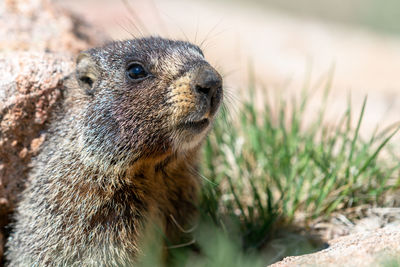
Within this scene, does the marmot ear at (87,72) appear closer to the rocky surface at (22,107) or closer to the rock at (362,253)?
the rocky surface at (22,107)

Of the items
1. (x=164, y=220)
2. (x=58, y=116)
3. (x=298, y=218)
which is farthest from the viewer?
(x=298, y=218)

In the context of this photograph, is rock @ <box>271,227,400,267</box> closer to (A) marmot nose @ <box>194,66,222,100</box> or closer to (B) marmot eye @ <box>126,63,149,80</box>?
(A) marmot nose @ <box>194,66,222,100</box>

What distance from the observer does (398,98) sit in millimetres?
7594

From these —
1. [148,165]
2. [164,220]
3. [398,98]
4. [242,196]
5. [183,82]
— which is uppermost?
[183,82]

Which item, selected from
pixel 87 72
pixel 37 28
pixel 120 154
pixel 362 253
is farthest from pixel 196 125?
pixel 37 28

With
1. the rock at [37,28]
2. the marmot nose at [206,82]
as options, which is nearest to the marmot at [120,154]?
the marmot nose at [206,82]

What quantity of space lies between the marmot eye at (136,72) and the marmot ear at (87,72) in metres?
0.36

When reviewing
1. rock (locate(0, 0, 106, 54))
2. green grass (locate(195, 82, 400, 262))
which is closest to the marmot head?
green grass (locate(195, 82, 400, 262))

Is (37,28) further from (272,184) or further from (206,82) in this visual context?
(272,184)

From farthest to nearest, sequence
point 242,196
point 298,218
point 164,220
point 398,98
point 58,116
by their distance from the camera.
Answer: point 398,98
point 242,196
point 298,218
point 58,116
point 164,220

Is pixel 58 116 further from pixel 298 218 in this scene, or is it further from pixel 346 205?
pixel 346 205

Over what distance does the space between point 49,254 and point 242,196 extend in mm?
2019

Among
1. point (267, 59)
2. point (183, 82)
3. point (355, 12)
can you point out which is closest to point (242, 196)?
point (183, 82)

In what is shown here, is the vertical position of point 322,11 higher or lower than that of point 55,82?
lower
